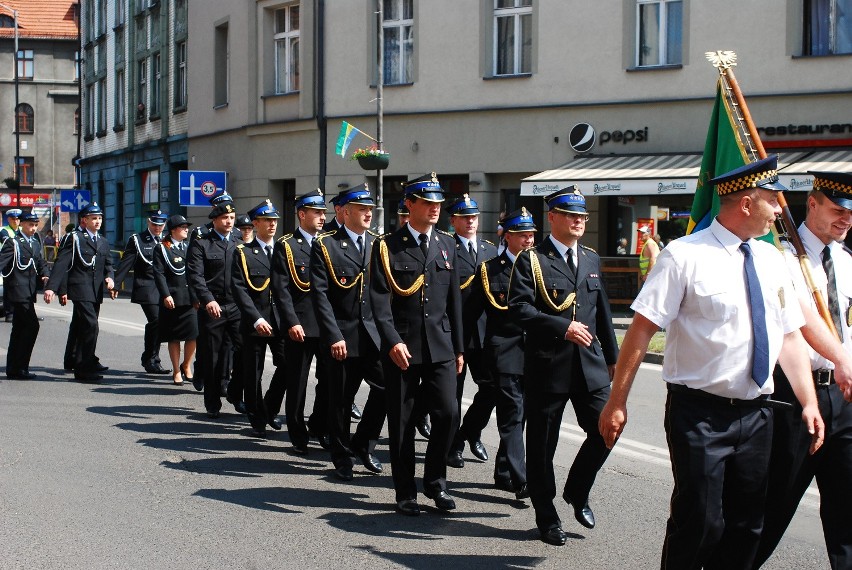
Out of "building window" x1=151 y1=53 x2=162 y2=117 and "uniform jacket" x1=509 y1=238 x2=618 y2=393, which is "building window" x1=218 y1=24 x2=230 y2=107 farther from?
"uniform jacket" x1=509 y1=238 x2=618 y2=393

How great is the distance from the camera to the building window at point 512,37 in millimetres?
25078

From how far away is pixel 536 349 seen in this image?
256 inches

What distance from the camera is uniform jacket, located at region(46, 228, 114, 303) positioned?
13.3 m

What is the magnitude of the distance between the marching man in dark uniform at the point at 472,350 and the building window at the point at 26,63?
235 ft

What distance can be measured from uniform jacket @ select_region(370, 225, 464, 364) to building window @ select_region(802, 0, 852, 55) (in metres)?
16.7

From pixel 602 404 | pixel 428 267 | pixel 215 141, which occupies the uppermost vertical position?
pixel 215 141

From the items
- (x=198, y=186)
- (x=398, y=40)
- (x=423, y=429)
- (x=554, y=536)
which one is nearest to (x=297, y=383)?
(x=423, y=429)

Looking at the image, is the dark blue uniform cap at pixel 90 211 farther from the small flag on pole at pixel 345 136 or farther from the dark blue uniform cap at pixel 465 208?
the small flag on pole at pixel 345 136

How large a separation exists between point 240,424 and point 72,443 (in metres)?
1.62

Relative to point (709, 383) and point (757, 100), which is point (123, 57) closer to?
point (757, 100)

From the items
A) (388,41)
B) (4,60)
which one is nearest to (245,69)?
(388,41)

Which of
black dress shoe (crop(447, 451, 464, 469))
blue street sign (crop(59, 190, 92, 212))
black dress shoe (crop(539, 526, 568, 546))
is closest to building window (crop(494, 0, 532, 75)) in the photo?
blue street sign (crop(59, 190, 92, 212))

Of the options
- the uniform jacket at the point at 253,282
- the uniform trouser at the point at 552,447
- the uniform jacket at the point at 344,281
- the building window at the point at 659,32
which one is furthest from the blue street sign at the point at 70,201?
the uniform trouser at the point at 552,447

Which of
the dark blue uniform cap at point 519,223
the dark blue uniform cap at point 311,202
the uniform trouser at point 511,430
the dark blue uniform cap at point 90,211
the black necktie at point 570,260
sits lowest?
the uniform trouser at point 511,430
